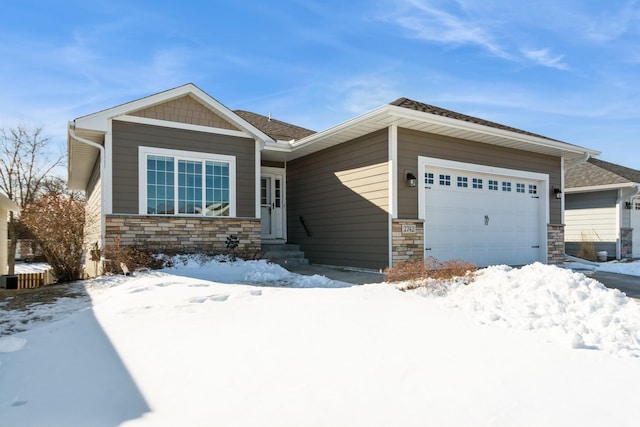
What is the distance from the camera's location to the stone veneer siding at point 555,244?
12.0 meters

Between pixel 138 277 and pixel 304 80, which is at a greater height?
pixel 304 80

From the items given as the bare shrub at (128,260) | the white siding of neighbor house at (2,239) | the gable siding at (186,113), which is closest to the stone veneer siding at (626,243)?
the gable siding at (186,113)

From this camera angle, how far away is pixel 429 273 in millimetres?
6473

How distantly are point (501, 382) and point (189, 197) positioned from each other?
7.83 meters

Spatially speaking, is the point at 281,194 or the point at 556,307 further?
the point at 281,194

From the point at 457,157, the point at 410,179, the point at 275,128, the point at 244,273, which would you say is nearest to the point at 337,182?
the point at 410,179

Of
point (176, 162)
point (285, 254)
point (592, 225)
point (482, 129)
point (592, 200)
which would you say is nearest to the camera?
point (176, 162)

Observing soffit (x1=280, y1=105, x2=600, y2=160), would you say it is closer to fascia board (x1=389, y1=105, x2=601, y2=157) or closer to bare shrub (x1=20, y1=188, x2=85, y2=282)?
fascia board (x1=389, y1=105, x2=601, y2=157)

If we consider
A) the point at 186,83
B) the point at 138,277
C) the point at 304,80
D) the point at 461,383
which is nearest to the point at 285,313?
the point at 461,383

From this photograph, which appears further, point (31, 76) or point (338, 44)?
point (31, 76)

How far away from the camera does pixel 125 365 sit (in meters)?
3.44

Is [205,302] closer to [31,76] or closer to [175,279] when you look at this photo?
[175,279]

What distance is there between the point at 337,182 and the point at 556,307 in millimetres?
6493

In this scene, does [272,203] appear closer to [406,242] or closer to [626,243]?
[406,242]
